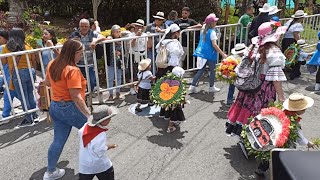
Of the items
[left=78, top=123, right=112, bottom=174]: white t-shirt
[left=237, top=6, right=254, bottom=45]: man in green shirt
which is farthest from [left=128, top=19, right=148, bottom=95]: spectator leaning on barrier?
[left=78, top=123, right=112, bottom=174]: white t-shirt

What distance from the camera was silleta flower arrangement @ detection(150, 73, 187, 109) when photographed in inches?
195

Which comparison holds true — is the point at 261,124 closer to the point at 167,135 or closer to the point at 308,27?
the point at 167,135

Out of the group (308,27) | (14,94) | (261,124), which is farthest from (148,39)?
(308,27)

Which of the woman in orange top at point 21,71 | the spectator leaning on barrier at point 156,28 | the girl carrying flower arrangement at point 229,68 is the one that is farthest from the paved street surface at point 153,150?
the spectator leaning on barrier at point 156,28

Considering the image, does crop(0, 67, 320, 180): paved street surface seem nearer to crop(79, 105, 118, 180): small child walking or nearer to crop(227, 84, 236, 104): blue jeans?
crop(227, 84, 236, 104): blue jeans

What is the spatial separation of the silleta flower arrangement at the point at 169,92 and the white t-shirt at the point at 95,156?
1.81m

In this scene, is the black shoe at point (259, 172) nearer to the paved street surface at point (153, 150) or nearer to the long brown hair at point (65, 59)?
the paved street surface at point (153, 150)

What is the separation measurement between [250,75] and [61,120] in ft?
7.84

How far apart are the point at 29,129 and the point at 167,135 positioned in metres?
2.22

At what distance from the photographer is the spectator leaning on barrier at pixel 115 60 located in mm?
6348

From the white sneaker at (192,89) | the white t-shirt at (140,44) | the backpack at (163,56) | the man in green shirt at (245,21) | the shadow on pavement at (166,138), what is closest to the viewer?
the shadow on pavement at (166,138)

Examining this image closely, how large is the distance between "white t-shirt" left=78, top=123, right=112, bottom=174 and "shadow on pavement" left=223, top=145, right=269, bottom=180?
6.02 feet

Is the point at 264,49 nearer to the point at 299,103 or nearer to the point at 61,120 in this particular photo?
the point at 299,103

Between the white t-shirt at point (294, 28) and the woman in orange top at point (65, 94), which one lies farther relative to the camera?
the white t-shirt at point (294, 28)
